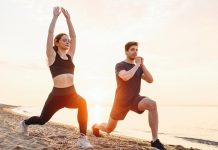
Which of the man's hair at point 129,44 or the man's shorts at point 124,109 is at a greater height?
the man's hair at point 129,44

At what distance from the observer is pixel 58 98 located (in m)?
7.39

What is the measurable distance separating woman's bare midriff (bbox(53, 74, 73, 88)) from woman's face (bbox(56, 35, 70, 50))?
0.63 metres

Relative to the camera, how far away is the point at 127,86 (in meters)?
8.45

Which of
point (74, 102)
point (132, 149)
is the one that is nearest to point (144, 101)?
point (132, 149)

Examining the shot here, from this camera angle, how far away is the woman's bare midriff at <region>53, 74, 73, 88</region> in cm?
730

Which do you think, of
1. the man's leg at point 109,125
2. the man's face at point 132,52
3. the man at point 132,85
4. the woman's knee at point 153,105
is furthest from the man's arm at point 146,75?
the man's leg at point 109,125

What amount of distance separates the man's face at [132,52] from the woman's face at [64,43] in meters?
1.72

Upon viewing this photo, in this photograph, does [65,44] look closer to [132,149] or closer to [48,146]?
[48,146]

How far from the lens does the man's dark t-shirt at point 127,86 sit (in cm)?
845

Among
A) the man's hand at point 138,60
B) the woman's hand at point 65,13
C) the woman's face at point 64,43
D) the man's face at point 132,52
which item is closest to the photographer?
the woman's face at point 64,43

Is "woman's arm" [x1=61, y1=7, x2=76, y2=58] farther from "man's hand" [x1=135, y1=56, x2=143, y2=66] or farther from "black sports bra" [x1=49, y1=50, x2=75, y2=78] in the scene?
"man's hand" [x1=135, y1=56, x2=143, y2=66]

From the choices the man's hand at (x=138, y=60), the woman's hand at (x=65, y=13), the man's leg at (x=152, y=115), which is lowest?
the man's leg at (x=152, y=115)

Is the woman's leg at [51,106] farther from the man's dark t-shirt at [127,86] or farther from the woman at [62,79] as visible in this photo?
the man's dark t-shirt at [127,86]

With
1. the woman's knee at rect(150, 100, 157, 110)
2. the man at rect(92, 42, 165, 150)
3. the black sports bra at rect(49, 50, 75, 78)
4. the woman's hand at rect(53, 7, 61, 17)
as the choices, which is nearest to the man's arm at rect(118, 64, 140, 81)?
the man at rect(92, 42, 165, 150)
